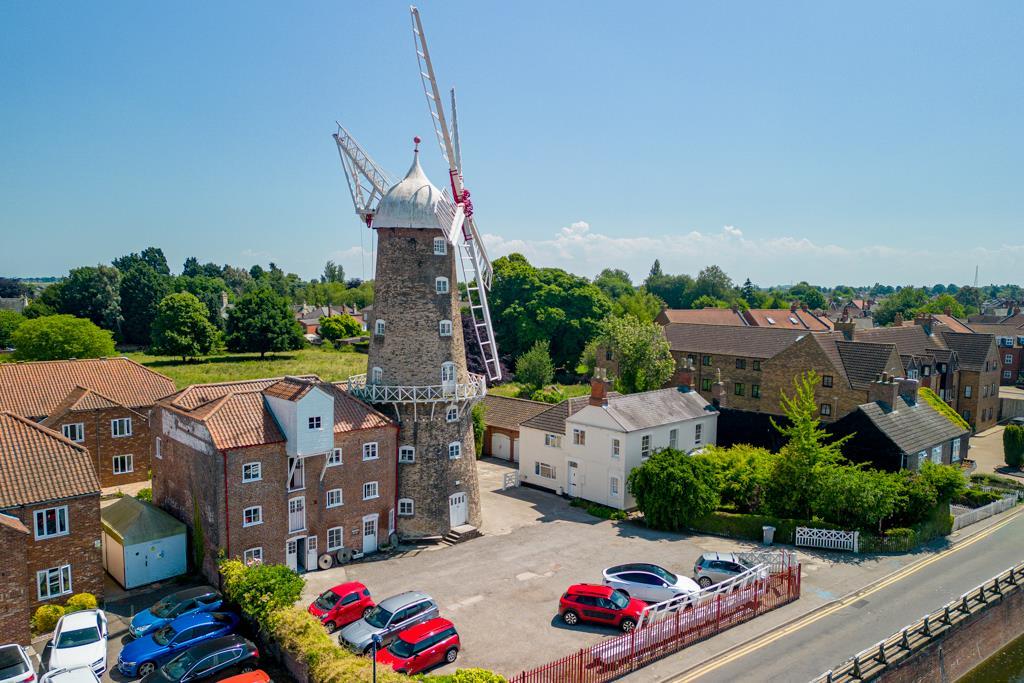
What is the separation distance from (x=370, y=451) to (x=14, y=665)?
1597cm

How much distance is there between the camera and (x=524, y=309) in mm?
85688

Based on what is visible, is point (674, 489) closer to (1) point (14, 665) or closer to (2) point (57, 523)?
(2) point (57, 523)

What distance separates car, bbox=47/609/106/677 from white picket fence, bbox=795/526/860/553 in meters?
31.4

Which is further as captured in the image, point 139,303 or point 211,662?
point 139,303

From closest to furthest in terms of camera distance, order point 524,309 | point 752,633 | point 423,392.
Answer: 1. point 752,633
2. point 423,392
3. point 524,309

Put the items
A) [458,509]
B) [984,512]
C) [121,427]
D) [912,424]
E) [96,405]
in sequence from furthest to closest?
[912,424]
[121,427]
[96,405]
[984,512]
[458,509]

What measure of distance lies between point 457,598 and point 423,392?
35.0 ft

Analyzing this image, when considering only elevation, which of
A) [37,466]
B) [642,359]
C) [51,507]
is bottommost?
[51,507]

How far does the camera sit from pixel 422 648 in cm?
2275

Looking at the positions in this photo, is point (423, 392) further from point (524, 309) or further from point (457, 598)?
point (524, 309)

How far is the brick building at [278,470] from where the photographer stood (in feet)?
96.0

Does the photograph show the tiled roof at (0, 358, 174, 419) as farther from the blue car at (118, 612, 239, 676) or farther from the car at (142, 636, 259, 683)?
the car at (142, 636, 259, 683)

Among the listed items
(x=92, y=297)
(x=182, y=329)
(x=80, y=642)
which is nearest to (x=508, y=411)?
(x=80, y=642)

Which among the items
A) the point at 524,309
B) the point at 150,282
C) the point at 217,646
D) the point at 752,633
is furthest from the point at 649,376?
the point at 150,282
